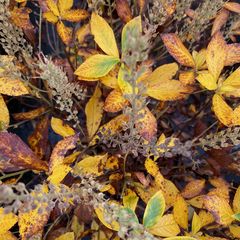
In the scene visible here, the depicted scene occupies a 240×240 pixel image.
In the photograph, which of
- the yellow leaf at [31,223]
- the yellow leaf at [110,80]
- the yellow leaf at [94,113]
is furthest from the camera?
the yellow leaf at [94,113]

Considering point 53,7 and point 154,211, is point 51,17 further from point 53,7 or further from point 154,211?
point 154,211

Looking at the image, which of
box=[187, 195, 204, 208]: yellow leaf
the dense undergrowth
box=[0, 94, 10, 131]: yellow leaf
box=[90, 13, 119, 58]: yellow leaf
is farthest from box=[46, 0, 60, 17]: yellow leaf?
box=[187, 195, 204, 208]: yellow leaf

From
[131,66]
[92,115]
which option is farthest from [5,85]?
[131,66]

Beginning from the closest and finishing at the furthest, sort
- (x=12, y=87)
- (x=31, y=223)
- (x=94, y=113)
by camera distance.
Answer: (x=31, y=223) → (x=12, y=87) → (x=94, y=113)

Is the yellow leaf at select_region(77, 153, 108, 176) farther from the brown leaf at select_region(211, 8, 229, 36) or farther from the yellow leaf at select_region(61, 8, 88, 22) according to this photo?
the brown leaf at select_region(211, 8, 229, 36)

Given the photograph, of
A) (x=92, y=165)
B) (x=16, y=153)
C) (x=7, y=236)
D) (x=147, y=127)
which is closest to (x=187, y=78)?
(x=147, y=127)

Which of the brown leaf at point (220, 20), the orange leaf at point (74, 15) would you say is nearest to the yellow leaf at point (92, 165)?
the orange leaf at point (74, 15)

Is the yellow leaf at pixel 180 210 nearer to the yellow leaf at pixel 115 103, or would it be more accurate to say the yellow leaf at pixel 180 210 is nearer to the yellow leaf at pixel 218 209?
the yellow leaf at pixel 218 209
